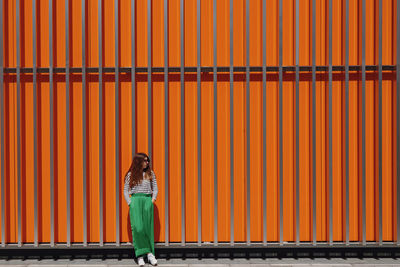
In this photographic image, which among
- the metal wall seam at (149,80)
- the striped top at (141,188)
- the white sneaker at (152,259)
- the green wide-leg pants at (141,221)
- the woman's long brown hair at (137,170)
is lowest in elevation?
the white sneaker at (152,259)

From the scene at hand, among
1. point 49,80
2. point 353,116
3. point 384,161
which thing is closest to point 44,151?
point 49,80

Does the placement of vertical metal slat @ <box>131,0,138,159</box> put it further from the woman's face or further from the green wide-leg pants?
the green wide-leg pants

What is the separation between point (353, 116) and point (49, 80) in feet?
18.5

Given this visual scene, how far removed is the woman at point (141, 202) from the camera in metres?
7.23

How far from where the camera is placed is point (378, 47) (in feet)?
24.8

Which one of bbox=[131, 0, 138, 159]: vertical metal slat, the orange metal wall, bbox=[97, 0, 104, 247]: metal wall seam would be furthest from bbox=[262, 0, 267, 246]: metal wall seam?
bbox=[97, 0, 104, 247]: metal wall seam

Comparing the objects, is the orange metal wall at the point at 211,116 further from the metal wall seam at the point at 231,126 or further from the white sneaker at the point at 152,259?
the white sneaker at the point at 152,259

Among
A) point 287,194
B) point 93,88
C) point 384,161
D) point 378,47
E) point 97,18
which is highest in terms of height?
point 97,18

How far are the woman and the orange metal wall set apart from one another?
45cm

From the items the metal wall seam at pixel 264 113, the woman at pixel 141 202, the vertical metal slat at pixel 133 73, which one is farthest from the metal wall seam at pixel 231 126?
the vertical metal slat at pixel 133 73

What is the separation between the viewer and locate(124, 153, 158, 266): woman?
7230 millimetres

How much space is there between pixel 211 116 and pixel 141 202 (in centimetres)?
200

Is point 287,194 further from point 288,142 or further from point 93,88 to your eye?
point 93,88

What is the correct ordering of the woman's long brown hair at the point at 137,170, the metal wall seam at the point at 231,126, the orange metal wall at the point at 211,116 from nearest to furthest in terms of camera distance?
the woman's long brown hair at the point at 137,170
the metal wall seam at the point at 231,126
the orange metal wall at the point at 211,116
